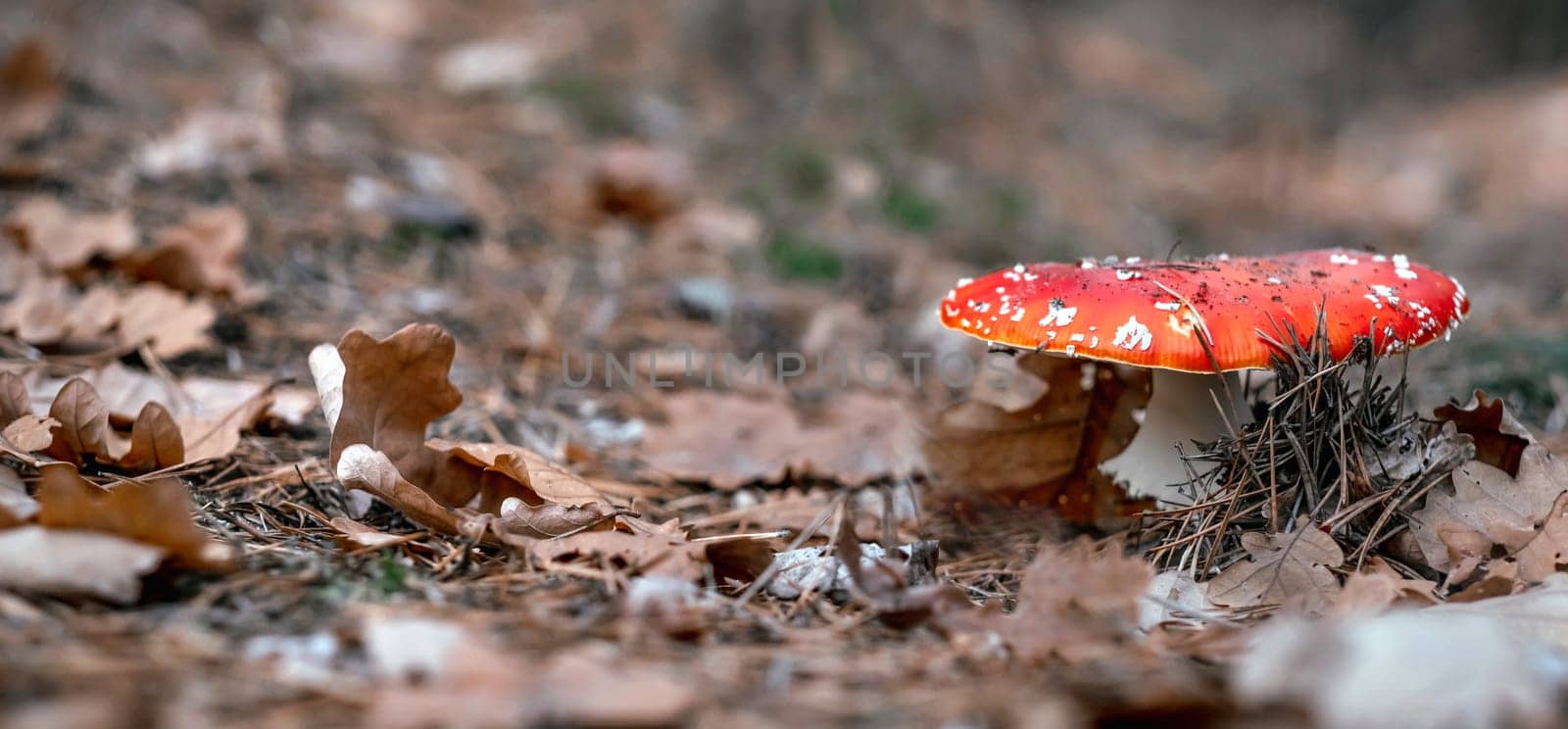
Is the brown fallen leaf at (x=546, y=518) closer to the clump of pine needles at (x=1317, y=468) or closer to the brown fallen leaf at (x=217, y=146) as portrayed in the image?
the clump of pine needles at (x=1317, y=468)

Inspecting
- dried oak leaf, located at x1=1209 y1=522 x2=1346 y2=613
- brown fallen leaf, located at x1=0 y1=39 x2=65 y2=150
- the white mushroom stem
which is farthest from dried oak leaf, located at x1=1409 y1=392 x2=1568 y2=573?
brown fallen leaf, located at x1=0 y1=39 x2=65 y2=150

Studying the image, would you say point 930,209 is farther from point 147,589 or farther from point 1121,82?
point 147,589

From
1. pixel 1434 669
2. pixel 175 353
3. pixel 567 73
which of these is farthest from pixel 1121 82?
pixel 1434 669

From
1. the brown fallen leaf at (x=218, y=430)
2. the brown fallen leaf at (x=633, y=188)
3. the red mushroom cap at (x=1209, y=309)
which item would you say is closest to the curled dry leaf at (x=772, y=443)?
the red mushroom cap at (x=1209, y=309)

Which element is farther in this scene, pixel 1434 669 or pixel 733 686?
pixel 733 686

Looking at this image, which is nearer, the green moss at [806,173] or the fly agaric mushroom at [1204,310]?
the fly agaric mushroom at [1204,310]

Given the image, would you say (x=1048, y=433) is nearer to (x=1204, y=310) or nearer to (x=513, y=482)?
(x=1204, y=310)
